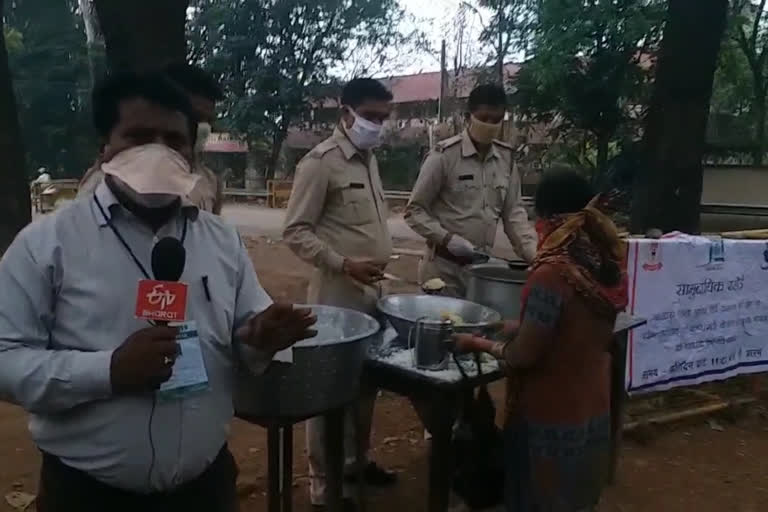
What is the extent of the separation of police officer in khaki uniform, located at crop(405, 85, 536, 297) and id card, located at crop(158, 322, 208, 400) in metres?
2.41

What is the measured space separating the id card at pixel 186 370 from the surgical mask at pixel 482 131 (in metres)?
2.66

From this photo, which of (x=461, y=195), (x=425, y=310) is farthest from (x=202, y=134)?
(x=461, y=195)

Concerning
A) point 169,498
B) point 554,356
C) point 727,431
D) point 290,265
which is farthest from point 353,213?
point 290,265

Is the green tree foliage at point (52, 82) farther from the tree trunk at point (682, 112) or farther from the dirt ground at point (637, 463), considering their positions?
the dirt ground at point (637, 463)

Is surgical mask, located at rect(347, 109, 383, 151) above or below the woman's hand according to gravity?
above

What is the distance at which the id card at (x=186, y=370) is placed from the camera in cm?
147

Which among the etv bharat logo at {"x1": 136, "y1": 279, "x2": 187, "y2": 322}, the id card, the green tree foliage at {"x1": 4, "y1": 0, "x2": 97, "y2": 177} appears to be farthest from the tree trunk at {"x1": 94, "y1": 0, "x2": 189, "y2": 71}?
the green tree foliage at {"x1": 4, "y1": 0, "x2": 97, "y2": 177}

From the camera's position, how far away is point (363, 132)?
10.8ft

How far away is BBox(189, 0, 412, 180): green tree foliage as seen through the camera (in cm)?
2111

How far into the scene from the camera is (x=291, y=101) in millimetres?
21750

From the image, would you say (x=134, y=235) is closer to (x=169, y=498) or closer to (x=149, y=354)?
(x=149, y=354)

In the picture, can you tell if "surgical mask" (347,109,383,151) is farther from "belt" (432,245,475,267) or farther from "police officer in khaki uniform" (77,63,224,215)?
"belt" (432,245,475,267)

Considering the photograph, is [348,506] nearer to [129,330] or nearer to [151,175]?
[129,330]

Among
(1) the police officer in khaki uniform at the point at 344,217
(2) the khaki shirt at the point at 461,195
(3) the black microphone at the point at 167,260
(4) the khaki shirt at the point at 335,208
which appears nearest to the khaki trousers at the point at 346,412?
(1) the police officer in khaki uniform at the point at 344,217
